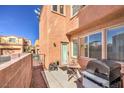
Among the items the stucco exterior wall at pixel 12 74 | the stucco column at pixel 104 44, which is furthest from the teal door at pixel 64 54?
the stucco exterior wall at pixel 12 74

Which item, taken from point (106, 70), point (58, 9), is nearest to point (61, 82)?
point (106, 70)

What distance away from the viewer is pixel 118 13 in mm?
4672

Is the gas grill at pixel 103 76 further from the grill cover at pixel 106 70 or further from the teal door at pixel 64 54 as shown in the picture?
the teal door at pixel 64 54

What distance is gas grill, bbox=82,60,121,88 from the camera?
3.55 m

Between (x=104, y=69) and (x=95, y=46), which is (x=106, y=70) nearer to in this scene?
(x=104, y=69)

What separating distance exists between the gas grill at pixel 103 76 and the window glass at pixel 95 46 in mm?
2274

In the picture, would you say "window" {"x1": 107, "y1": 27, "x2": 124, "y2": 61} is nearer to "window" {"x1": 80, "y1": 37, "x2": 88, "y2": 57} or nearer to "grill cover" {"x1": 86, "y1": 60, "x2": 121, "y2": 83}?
"grill cover" {"x1": 86, "y1": 60, "x2": 121, "y2": 83}

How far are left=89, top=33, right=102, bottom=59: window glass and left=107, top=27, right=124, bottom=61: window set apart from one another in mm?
746

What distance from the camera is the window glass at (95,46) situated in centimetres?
638

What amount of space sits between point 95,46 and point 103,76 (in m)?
3.24

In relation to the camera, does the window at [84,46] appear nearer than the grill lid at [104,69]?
No

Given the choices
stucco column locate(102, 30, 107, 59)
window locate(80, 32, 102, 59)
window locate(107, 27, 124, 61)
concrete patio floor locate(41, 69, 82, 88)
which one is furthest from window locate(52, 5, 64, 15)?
window locate(107, 27, 124, 61)
